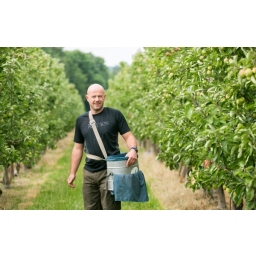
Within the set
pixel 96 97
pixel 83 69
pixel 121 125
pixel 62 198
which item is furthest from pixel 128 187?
pixel 83 69

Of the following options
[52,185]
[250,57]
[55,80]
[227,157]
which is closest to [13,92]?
[227,157]

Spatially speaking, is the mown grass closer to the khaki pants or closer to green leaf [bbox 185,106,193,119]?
the khaki pants

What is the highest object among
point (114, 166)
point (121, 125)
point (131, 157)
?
point (121, 125)

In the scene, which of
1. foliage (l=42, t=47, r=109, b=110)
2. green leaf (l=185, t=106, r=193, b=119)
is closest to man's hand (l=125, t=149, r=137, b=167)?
green leaf (l=185, t=106, r=193, b=119)

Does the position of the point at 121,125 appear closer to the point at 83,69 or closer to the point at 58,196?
the point at 58,196

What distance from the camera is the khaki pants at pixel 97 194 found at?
426cm

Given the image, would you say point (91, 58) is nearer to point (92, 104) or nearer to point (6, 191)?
point (6, 191)

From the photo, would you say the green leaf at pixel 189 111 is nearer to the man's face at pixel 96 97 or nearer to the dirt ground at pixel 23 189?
the man's face at pixel 96 97

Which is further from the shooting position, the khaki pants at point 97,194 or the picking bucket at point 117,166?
the khaki pants at point 97,194

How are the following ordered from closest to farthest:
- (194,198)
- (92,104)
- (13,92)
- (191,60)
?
(92,104), (191,60), (13,92), (194,198)

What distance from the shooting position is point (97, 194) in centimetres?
443

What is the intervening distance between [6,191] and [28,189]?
876 mm

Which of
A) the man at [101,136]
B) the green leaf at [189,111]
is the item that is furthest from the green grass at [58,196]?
the green leaf at [189,111]
